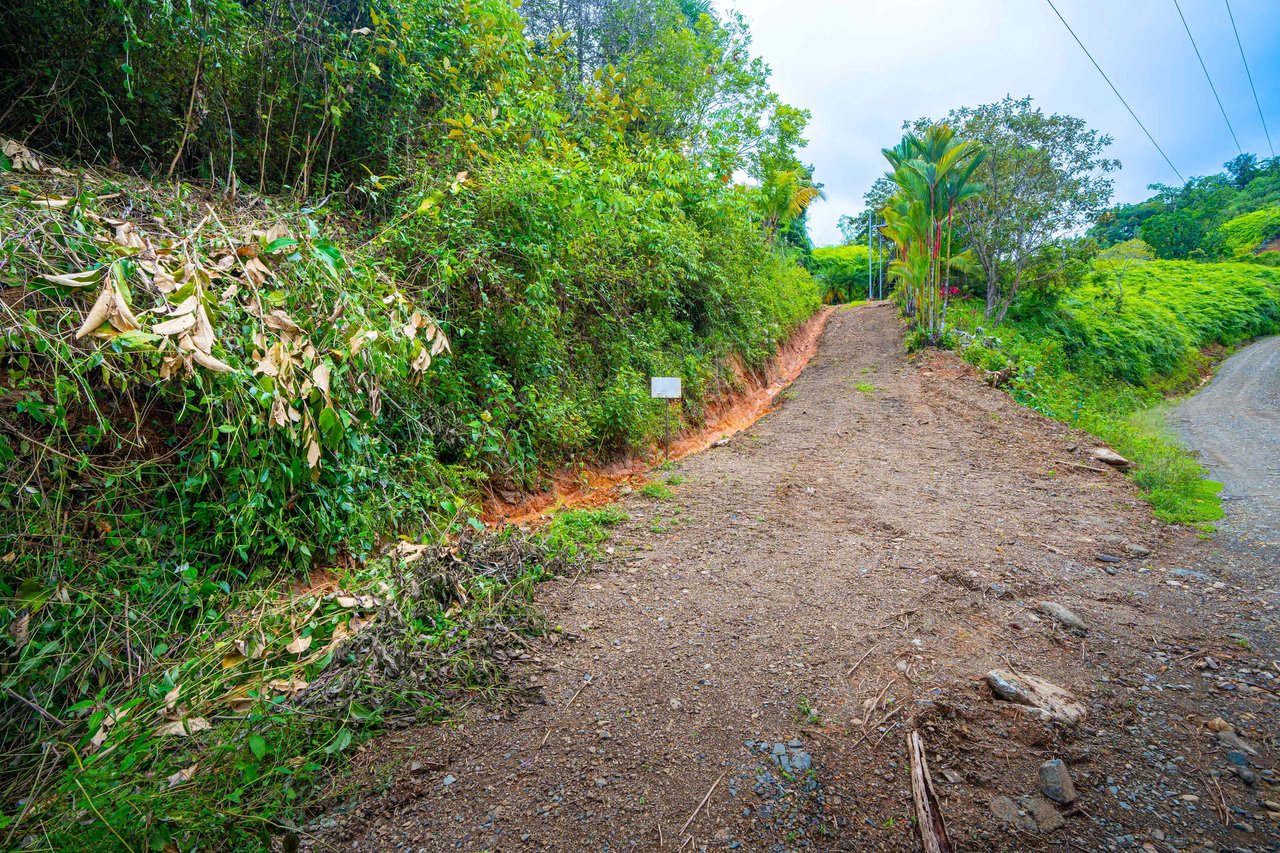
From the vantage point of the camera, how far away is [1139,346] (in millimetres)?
14852

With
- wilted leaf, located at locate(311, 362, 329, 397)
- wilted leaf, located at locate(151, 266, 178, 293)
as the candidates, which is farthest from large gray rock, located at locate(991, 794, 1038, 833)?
wilted leaf, located at locate(151, 266, 178, 293)

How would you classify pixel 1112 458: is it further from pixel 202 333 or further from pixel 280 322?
pixel 202 333

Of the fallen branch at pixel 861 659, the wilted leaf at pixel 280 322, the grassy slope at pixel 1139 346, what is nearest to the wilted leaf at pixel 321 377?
the wilted leaf at pixel 280 322

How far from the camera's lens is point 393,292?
3473 mm

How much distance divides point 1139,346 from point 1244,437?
30.2 ft

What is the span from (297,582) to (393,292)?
184 centimetres

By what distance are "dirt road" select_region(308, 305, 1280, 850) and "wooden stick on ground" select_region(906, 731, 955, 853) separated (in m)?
0.04

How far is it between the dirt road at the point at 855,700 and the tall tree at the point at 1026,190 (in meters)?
12.3

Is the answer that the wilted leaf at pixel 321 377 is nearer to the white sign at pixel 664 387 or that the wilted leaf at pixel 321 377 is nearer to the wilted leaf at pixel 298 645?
the wilted leaf at pixel 298 645

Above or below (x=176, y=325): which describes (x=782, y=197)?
above

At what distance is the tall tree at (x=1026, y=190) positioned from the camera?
12992mm

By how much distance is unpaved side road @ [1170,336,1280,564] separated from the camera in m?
4.37

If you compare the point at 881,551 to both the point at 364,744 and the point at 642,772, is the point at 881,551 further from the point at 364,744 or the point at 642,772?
the point at 364,744

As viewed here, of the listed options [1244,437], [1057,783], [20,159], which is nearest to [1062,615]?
[1057,783]
